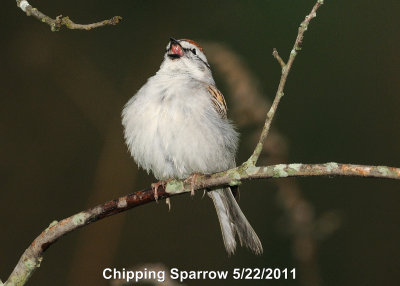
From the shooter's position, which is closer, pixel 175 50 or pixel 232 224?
pixel 232 224

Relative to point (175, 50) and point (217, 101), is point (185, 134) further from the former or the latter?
point (175, 50)

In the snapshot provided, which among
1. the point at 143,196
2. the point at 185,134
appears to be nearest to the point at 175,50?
the point at 185,134

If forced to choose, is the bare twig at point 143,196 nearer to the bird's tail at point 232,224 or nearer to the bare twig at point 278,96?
the bare twig at point 278,96

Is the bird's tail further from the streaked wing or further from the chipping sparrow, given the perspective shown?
the streaked wing

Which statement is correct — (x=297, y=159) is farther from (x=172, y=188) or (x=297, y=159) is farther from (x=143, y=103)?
(x=172, y=188)

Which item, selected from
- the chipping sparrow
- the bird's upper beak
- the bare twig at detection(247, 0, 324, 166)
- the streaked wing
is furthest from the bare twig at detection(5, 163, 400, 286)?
the bird's upper beak

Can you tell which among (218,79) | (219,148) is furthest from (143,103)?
(218,79)

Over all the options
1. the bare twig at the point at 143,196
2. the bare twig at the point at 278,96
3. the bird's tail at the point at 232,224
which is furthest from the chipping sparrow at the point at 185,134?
the bare twig at the point at 278,96
